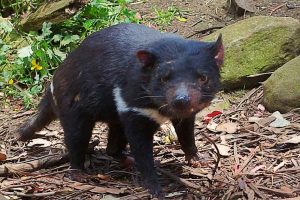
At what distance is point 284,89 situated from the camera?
494 cm

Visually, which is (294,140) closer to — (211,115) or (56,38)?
(211,115)

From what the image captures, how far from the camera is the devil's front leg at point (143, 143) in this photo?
3.79 m

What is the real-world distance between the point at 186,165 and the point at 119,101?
0.81 m

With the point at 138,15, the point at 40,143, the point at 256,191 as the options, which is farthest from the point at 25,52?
the point at 256,191

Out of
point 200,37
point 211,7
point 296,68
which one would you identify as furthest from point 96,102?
point 211,7

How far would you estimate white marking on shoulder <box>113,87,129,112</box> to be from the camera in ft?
12.5

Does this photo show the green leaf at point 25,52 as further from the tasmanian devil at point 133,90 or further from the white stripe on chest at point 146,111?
the white stripe on chest at point 146,111

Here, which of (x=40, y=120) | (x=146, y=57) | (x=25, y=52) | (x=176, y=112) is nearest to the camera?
(x=176, y=112)

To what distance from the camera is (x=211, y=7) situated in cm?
691

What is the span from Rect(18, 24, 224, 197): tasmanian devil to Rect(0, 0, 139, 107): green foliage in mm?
1374

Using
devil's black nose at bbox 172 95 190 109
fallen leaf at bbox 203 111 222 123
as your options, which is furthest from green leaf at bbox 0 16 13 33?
devil's black nose at bbox 172 95 190 109

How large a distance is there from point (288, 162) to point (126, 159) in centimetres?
118

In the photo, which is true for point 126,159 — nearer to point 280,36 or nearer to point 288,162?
point 288,162

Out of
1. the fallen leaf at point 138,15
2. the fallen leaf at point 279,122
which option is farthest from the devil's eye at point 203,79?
the fallen leaf at point 138,15
